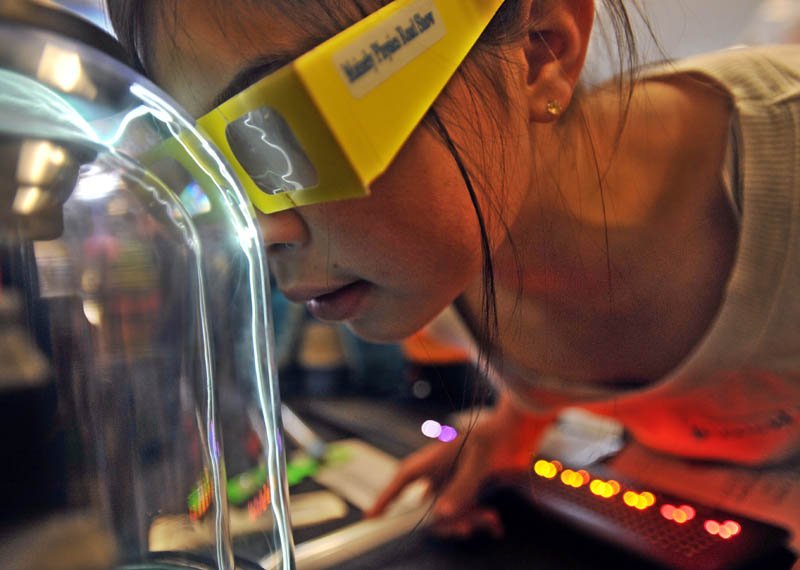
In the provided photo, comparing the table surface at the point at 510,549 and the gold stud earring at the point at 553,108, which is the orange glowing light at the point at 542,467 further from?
the gold stud earring at the point at 553,108

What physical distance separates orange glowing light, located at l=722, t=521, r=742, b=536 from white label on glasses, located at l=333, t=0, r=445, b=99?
392 millimetres

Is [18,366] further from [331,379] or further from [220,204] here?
[331,379]

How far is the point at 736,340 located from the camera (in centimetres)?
43

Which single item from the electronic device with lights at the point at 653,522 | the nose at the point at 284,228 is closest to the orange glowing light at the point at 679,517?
the electronic device with lights at the point at 653,522

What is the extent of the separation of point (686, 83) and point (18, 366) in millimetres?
506

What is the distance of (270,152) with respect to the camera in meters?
0.25

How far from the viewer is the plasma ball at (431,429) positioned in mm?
657

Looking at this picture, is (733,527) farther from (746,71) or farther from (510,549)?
→ (746,71)

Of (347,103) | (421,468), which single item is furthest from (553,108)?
(421,468)

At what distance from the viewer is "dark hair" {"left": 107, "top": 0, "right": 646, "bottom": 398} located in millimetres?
242

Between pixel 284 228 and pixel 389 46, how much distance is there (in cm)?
11

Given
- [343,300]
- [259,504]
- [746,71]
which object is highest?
[746,71]

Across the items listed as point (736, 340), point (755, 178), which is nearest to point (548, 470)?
point (736, 340)

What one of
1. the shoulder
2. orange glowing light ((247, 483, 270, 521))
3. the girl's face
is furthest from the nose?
the shoulder
